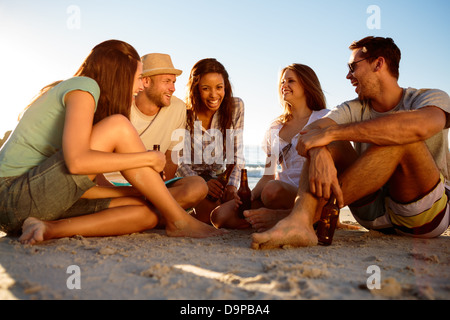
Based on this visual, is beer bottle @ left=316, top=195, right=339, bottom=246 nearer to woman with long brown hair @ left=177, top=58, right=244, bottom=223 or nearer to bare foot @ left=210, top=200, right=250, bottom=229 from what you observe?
bare foot @ left=210, top=200, right=250, bottom=229

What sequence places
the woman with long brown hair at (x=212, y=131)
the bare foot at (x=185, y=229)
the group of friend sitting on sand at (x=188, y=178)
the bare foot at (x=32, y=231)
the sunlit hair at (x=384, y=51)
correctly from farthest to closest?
the woman with long brown hair at (x=212, y=131)
the sunlit hair at (x=384, y=51)
the bare foot at (x=185, y=229)
the group of friend sitting on sand at (x=188, y=178)
the bare foot at (x=32, y=231)

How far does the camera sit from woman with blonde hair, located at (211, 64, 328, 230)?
4.16 m

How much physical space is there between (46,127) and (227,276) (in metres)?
1.84

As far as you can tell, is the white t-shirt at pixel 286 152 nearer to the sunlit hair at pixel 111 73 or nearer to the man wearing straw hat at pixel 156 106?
the man wearing straw hat at pixel 156 106

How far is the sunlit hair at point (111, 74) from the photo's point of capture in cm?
301

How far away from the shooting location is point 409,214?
2.97 meters

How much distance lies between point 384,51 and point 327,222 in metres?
1.68

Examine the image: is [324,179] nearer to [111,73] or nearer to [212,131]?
[111,73]

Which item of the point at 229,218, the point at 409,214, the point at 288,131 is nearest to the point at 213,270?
the point at 409,214

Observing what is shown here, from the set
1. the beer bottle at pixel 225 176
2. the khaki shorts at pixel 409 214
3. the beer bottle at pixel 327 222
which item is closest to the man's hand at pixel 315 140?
the beer bottle at pixel 327 222

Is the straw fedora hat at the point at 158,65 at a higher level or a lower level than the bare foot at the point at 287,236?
higher

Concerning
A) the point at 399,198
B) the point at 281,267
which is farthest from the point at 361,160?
the point at 281,267

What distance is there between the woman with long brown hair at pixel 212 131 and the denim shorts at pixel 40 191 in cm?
213

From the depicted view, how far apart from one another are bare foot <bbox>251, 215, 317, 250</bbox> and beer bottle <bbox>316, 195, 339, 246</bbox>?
0.17 meters
